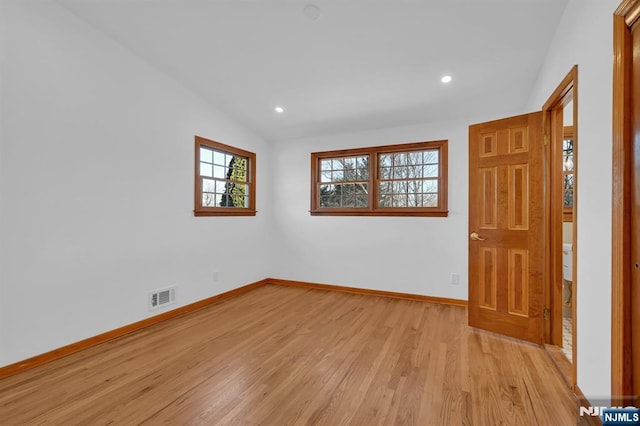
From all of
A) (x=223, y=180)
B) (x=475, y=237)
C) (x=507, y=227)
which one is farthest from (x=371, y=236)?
(x=223, y=180)

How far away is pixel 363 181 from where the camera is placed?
171 inches

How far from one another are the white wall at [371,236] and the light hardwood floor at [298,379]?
0.88 m

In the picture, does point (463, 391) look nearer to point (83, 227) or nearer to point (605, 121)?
point (605, 121)

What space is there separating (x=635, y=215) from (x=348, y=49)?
237 centimetres

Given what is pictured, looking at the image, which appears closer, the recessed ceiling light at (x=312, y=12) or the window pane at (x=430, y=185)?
the recessed ceiling light at (x=312, y=12)

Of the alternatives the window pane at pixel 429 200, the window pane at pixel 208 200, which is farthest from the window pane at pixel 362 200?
the window pane at pixel 208 200

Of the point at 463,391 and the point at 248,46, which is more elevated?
the point at 248,46

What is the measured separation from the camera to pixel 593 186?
160 cm

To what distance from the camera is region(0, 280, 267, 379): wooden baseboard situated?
2.16 m

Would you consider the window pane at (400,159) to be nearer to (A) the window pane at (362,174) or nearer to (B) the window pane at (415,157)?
(B) the window pane at (415,157)

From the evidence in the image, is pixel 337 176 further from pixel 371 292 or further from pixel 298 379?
pixel 298 379

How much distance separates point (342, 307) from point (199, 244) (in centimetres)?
199

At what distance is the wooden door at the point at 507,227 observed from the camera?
8.42ft

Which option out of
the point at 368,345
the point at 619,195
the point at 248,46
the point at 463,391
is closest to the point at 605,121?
the point at 619,195
